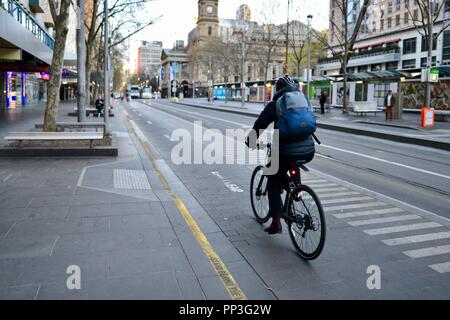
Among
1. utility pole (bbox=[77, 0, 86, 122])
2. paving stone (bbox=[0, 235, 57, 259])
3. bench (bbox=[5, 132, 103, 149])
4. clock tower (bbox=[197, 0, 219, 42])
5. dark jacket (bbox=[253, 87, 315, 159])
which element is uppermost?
clock tower (bbox=[197, 0, 219, 42])

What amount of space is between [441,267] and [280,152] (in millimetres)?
1966

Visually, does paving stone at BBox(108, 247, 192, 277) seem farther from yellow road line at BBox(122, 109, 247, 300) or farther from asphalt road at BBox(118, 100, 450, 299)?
asphalt road at BBox(118, 100, 450, 299)

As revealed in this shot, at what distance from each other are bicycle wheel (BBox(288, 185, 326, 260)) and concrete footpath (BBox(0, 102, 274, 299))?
0.67m

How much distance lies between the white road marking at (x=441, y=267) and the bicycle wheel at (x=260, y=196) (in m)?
2.03

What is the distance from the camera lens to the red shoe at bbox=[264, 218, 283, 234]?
5.60 m

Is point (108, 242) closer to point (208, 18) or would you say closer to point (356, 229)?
point (356, 229)

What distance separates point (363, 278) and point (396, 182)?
541 cm

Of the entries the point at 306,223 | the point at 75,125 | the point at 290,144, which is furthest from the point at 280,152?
the point at 75,125

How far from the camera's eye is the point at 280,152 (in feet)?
16.7

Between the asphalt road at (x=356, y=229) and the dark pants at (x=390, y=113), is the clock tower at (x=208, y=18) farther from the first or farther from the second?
the asphalt road at (x=356, y=229)

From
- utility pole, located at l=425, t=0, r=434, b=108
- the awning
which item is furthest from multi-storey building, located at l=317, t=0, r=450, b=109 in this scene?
utility pole, located at l=425, t=0, r=434, b=108

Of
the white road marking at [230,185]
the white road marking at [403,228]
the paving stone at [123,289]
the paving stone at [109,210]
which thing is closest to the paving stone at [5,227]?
the paving stone at [109,210]

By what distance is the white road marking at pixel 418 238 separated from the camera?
535 centimetres
